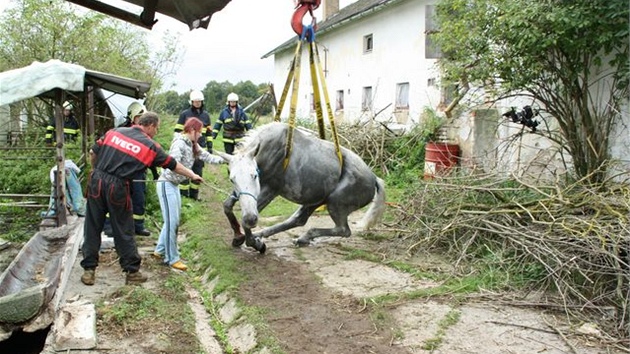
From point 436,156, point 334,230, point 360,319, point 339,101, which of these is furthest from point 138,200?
point 339,101

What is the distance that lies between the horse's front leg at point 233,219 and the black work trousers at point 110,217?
1.26 metres

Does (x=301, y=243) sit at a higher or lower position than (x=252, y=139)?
lower

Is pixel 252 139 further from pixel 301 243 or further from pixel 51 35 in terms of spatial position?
pixel 51 35

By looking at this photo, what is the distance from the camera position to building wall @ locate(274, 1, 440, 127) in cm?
1569

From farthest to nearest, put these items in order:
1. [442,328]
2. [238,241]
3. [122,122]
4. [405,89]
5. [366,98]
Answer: [366,98] → [405,89] → [122,122] → [238,241] → [442,328]

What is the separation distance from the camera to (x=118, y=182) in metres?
5.18

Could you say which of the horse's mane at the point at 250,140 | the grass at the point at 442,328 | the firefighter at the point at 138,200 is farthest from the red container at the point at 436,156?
the grass at the point at 442,328

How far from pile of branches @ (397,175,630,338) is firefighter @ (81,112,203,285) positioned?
3.20m

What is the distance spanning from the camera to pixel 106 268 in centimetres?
612

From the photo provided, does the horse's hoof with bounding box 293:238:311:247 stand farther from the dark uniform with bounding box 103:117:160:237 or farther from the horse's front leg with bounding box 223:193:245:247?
the dark uniform with bounding box 103:117:160:237

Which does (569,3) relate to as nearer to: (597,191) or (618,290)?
(597,191)

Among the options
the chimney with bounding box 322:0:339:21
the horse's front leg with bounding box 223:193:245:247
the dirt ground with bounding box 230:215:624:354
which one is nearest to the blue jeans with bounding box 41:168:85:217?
the horse's front leg with bounding box 223:193:245:247

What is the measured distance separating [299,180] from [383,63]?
12.7 meters

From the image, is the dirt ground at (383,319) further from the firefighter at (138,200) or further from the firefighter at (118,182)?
the firefighter at (138,200)
